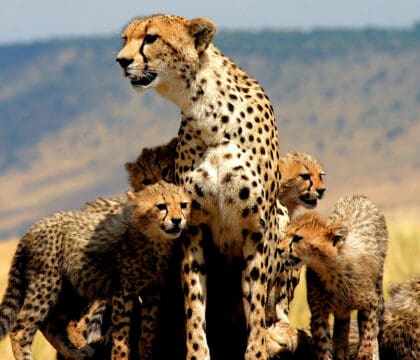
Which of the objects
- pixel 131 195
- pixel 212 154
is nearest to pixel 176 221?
pixel 212 154

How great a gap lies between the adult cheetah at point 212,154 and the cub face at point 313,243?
0.10m

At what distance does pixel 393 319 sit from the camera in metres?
6.39

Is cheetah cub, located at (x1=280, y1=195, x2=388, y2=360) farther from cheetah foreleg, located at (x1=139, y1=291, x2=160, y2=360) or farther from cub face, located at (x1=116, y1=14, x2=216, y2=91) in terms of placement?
cub face, located at (x1=116, y1=14, x2=216, y2=91)

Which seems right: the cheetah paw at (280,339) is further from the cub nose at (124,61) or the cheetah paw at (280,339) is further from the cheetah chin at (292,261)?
the cub nose at (124,61)

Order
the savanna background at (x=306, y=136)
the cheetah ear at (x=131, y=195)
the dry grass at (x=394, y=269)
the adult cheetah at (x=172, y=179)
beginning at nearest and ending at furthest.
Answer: the cheetah ear at (x=131, y=195), the adult cheetah at (x=172, y=179), the dry grass at (x=394, y=269), the savanna background at (x=306, y=136)

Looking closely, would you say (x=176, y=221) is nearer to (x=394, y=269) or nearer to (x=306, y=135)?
(x=394, y=269)

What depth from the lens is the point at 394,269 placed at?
10852mm

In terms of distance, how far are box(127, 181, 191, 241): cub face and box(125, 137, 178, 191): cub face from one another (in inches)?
13.5

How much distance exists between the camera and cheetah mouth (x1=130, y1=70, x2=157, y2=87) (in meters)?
5.62

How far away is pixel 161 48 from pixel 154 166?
42.2 inches

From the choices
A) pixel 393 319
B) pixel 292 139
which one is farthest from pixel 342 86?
pixel 393 319

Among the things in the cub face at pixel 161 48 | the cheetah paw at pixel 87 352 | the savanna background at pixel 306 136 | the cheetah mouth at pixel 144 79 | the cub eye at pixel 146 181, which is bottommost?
the cheetah paw at pixel 87 352

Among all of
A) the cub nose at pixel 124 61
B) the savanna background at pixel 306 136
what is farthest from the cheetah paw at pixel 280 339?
the savanna background at pixel 306 136

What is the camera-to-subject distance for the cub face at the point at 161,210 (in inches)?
229
